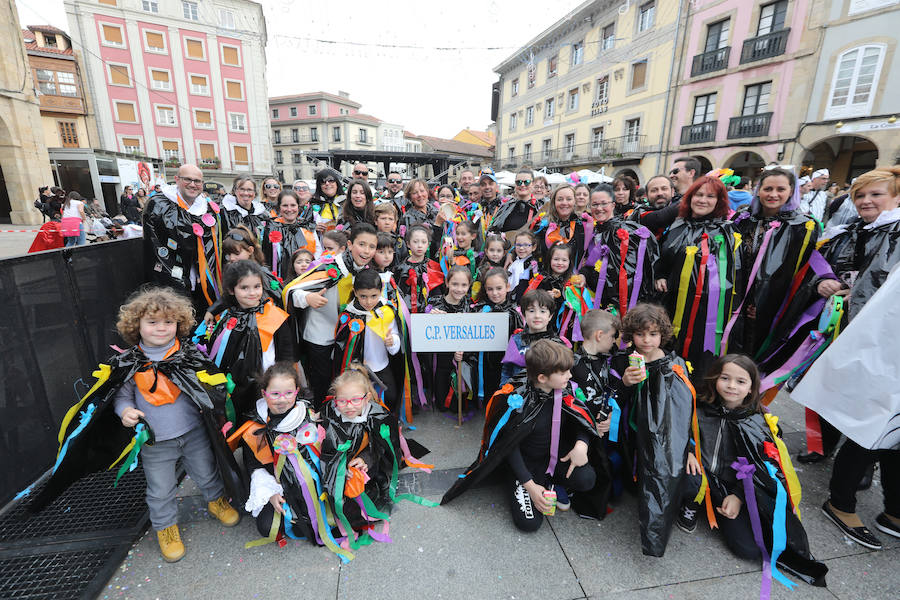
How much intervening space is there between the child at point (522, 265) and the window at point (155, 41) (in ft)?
124

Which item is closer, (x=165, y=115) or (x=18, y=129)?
(x=18, y=129)

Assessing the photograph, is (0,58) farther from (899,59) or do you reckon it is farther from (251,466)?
(899,59)

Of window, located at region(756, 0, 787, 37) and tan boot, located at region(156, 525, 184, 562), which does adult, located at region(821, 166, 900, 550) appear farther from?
window, located at region(756, 0, 787, 37)

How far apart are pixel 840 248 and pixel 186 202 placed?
A: 5.17m

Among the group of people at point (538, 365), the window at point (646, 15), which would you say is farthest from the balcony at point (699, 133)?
the group of people at point (538, 365)

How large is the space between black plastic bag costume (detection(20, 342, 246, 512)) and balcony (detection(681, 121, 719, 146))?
63.0 ft

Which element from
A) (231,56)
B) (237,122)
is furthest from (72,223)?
(231,56)

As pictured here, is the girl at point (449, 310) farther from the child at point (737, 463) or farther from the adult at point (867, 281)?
the adult at point (867, 281)

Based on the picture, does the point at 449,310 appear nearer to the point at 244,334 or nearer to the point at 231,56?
the point at 244,334

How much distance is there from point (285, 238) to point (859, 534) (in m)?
4.78

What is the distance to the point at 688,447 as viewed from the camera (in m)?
2.13

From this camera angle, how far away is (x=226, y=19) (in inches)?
1252

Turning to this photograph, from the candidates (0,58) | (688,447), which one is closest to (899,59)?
(688,447)

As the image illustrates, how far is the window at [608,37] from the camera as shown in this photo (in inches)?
738
